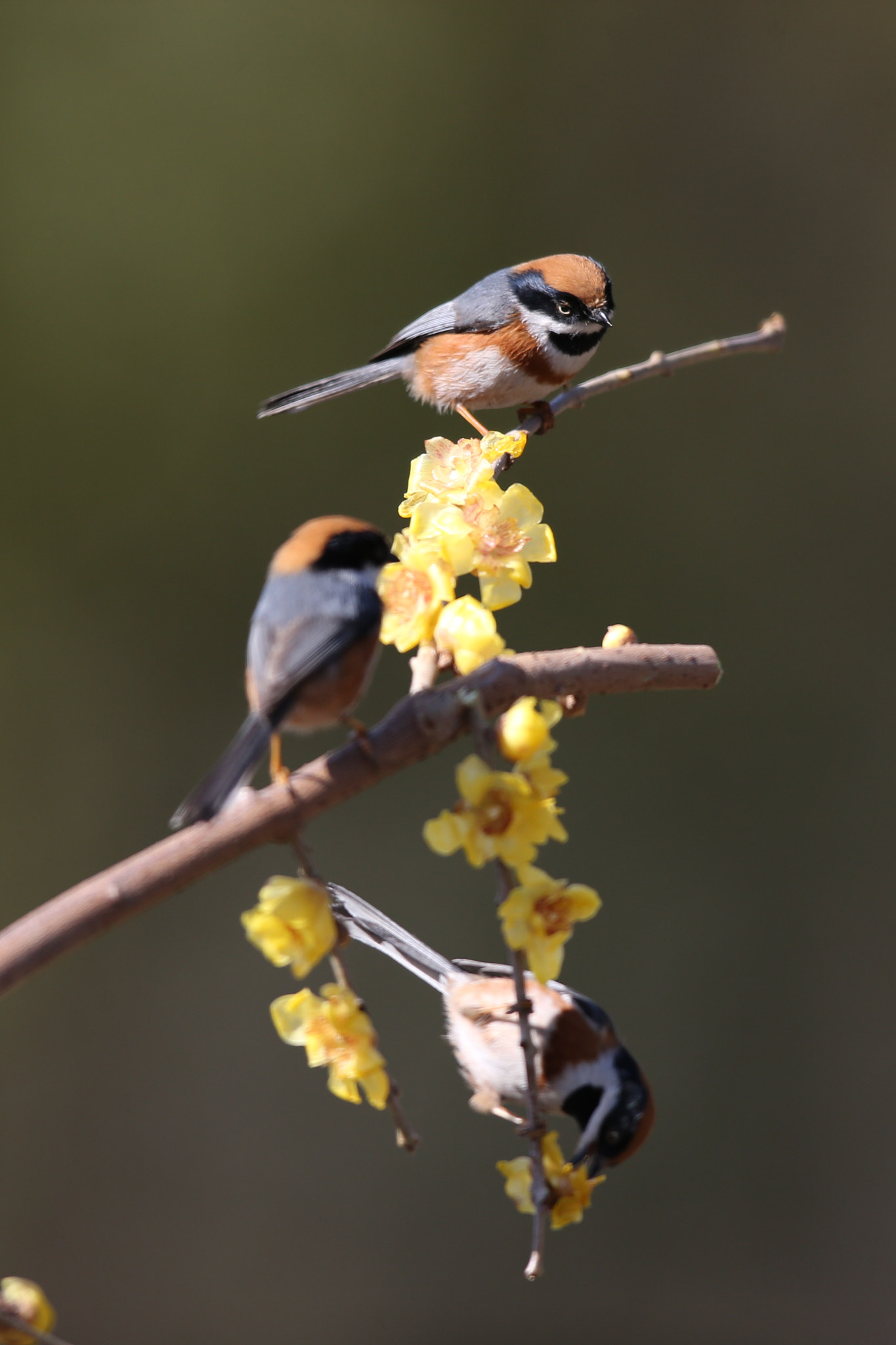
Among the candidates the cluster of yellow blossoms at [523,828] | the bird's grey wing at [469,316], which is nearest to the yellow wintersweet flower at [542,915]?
the cluster of yellow blossoms at [523,828]

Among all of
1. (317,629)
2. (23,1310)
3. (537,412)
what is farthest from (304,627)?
(537,412)

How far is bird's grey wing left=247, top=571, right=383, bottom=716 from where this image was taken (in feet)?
3.35

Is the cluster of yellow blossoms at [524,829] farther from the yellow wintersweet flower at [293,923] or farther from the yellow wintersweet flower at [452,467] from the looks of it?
the yellow wintersweet flower at [452,467]

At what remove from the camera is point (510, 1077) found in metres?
2.03

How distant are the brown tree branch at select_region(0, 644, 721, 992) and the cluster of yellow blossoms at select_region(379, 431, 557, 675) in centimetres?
6

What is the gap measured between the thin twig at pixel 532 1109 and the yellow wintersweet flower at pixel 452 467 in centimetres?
44

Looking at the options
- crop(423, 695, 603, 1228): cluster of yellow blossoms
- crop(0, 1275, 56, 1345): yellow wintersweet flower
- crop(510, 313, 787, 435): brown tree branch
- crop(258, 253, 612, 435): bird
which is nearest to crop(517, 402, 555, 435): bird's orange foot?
crop(258, 253, 612, 435): bird

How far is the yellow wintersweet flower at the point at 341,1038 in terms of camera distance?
901 mm

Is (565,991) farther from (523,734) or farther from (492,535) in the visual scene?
(523,734)

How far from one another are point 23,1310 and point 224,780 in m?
0.42

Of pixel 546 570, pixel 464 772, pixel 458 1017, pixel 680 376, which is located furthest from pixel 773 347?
pixel 680 376

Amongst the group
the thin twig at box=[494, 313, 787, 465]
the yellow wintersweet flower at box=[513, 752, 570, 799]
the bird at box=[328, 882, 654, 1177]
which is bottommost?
the bird at box=[328, 882, 654, 1177]

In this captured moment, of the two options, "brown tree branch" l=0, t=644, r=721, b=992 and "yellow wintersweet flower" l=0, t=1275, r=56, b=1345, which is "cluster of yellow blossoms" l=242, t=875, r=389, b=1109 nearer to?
"brown tree branch" l=0, t=644, r=721, b=992

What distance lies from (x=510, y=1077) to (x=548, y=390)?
55.3 inches
